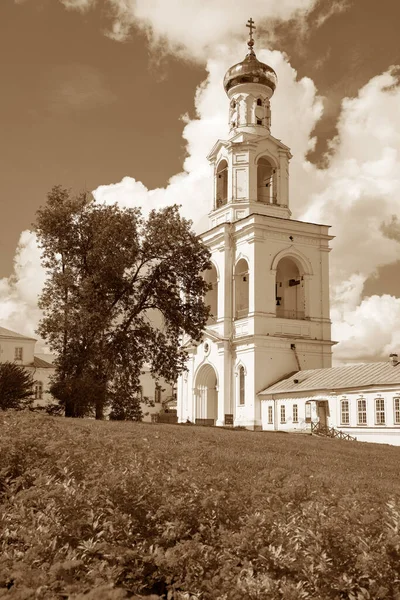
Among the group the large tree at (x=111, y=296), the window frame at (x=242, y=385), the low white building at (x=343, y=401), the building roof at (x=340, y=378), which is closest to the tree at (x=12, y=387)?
the large tree at (x=111, y=296)

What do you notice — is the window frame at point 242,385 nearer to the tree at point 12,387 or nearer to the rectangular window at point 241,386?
the rectangular window at point 241,386

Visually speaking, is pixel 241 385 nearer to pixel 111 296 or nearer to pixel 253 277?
pixel 253 277

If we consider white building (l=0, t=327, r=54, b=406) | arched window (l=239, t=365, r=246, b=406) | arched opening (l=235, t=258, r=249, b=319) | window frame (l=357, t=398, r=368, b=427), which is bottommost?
window frame (l=357, t=398, r=368, b=427)

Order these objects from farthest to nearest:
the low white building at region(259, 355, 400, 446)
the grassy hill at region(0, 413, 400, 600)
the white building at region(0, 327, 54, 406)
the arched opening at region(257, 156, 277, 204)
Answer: the white building at region(0, 327, 54, 406), the arched opening at region(257, 156, 277, 204), the low white building at region(259, 355, 400, 446), the grassy hill at region(0, 413, 400, 600)

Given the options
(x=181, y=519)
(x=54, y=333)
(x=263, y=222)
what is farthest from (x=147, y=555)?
(x=263, y=222)

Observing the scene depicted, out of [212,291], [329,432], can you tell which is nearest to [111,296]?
[329,432]

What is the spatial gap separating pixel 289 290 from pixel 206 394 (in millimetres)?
9126

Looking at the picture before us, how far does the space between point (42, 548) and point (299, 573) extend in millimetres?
2020

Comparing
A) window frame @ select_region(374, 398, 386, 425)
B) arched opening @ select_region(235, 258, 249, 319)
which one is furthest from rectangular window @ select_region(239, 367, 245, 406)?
window frame @ select_region(374, 398, 386, 425)

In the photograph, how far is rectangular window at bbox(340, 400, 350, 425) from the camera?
35.2 metres

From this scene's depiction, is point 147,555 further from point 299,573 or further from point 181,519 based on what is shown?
point 299,573

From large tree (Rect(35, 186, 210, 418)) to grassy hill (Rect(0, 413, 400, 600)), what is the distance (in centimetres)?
2103

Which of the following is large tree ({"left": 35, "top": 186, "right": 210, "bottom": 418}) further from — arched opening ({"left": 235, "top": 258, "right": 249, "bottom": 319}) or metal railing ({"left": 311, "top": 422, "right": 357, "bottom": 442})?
arched opening ({"left": 235, "top": 258, "right": 249, "bottom": 319})

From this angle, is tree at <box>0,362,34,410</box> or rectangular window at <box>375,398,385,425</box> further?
rectangular window at <box>375,398,385,425</box>
